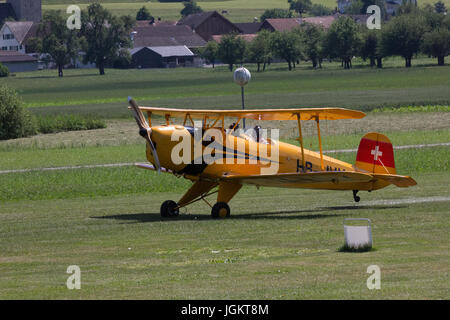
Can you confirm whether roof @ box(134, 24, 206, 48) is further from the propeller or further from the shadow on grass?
the propeller

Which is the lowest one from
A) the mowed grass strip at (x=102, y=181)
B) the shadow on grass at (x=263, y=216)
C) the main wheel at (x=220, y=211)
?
the mowed grass strip at (x=102, y=181)

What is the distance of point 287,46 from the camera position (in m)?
148

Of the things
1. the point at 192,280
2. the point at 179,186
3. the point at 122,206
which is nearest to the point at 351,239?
the point at 192,280

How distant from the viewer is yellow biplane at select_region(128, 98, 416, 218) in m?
19.9

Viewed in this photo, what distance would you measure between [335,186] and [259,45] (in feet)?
439

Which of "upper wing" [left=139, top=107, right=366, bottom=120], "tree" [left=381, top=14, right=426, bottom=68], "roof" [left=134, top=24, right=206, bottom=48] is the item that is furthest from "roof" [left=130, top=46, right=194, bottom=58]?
"upper wing" [left=139, top=107, right=366, bottom=120]

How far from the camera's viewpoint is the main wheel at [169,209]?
840 inches

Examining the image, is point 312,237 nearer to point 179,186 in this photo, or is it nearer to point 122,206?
point 122,206

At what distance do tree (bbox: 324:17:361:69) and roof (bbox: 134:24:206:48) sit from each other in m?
49.0

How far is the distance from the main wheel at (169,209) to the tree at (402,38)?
112 m

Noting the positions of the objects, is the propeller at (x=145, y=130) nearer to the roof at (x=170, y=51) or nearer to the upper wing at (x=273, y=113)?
the upper wing at (x=273, y=113)

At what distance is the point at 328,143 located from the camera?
41656 millimetres

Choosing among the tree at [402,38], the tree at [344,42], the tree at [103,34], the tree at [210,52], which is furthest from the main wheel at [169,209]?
the tree at [103,34]

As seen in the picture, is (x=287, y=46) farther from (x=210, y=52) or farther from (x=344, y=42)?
(x=210, y=52)
